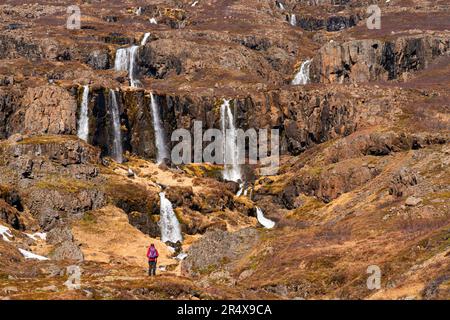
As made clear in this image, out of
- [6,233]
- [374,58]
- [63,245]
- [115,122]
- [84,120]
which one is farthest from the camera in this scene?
[374,58]

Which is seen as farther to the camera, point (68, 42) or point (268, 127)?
point (68, 42)

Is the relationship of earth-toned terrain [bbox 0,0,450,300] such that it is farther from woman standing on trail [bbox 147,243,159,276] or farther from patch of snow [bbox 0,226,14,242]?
woman standing on trail [bbox 147,243,159,276]

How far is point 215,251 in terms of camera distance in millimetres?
64250

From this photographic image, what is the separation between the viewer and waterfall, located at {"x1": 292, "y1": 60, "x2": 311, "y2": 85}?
181 meters

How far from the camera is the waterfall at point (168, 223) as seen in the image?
98.6m

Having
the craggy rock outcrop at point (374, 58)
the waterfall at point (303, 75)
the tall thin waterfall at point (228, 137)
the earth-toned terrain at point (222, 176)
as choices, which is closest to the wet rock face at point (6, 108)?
the earth-toned terrain at point (222, 176)

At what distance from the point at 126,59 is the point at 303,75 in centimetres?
5193

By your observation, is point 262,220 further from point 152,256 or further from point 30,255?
point 152,256

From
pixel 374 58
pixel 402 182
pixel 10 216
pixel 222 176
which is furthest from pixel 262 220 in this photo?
pixel 374 58
